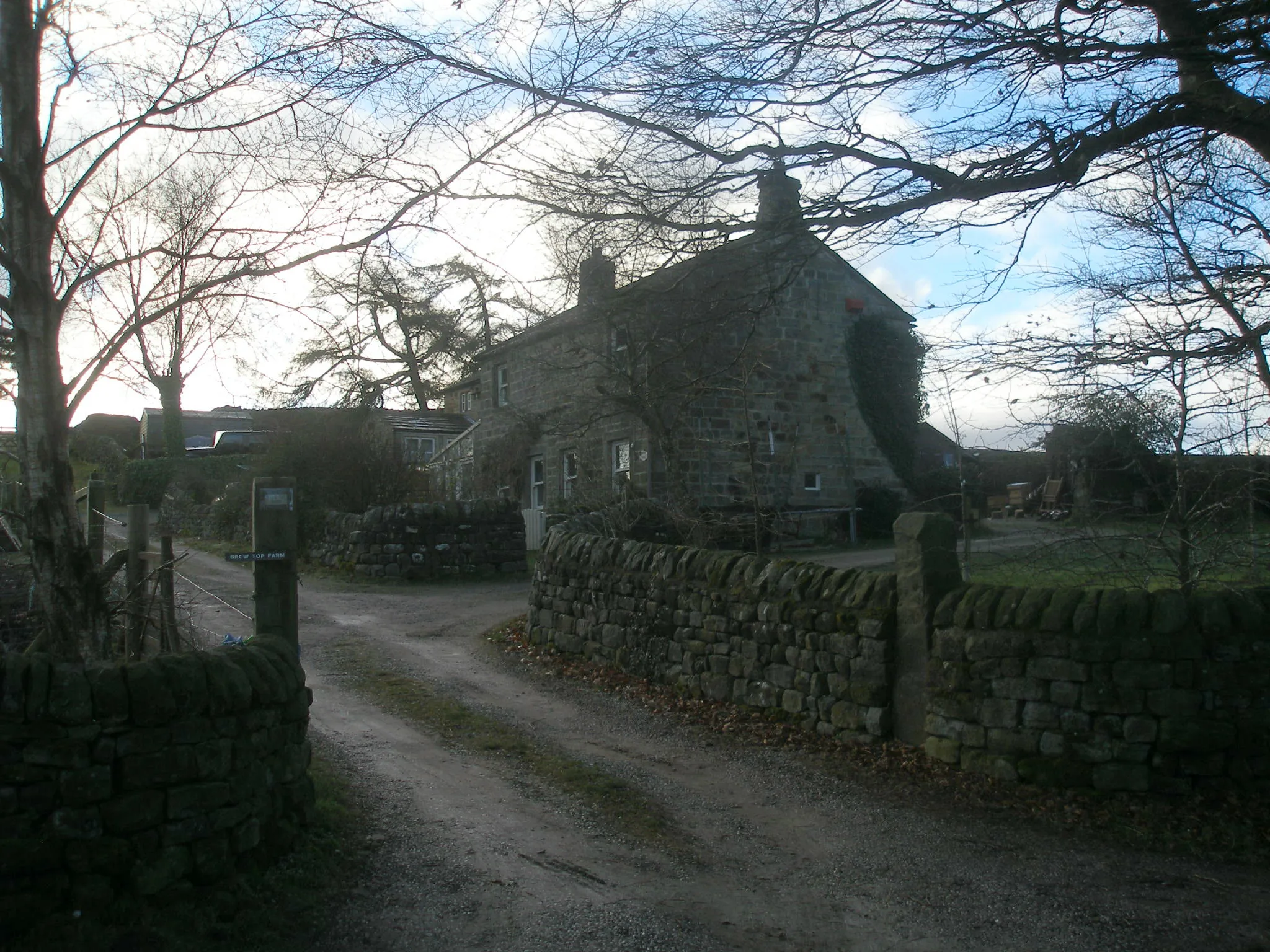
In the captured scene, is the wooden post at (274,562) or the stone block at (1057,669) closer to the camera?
the wooden post at (274,562)

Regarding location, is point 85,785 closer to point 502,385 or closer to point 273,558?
point 273,558

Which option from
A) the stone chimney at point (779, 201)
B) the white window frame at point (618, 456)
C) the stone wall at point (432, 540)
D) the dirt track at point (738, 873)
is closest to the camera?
the dirt track at point (738, 873)

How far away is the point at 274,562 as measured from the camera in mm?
6230

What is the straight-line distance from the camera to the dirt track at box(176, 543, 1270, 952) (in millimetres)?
4730

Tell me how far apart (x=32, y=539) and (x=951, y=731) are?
602cm

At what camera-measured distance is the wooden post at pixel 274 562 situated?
20.2 ft

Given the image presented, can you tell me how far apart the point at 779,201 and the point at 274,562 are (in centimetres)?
445

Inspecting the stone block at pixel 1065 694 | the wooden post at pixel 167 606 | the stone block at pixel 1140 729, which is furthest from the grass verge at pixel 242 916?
the stone block at pixel 1140 729

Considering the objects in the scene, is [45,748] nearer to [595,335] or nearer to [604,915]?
[604,915]

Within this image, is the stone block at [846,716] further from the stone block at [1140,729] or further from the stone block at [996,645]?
the stone block at [1140,729]

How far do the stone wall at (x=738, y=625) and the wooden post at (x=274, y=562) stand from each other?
→ 422 centimetres

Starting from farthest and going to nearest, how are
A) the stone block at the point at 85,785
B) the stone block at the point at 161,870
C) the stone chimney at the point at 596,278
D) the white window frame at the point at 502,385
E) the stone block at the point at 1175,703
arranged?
the white window frame at the point at 502,385
the stone chimney at the point at 596,278
the stone block at the point at 1175,703
the stone block at the point at 161,870
the stone block at the point at 85,785

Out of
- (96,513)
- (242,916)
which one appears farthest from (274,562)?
(96,513)

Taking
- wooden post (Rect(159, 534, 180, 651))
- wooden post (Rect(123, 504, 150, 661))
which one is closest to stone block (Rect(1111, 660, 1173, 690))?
wooden post (Rect(159, 534, 180, 651))
